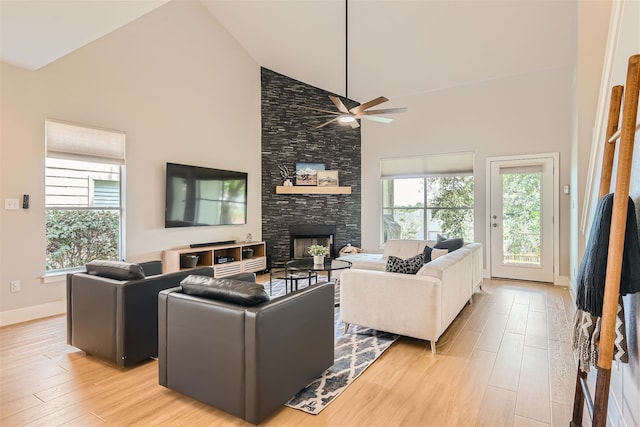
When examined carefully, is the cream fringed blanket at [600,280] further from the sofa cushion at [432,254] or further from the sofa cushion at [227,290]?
the sofa cushion at [432,254]

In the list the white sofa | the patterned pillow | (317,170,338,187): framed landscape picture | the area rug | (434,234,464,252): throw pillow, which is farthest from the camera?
(317,170,338,187): framed landscape picture

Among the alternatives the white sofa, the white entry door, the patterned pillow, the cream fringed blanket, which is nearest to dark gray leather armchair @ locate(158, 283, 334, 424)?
the white sofa

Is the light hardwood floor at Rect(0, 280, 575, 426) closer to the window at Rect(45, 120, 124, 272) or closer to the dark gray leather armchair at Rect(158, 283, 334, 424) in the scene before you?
the dark gray leather armchair at Rect(158, 283, 334, 424)

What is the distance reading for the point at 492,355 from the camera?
2779mm

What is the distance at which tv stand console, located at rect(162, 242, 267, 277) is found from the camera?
189 inches

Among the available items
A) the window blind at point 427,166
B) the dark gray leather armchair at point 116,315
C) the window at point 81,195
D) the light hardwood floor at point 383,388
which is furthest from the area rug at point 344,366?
the window blind at point 427,166

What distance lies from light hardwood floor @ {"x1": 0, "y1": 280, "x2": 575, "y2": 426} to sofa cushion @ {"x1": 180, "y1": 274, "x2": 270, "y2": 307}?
681 mm

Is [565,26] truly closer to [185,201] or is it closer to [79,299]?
[185,201]

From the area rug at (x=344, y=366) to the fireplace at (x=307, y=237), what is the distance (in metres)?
3.42

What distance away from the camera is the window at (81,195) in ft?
12.5

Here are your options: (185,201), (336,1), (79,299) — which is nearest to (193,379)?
(79,299)

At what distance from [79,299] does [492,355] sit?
340cm

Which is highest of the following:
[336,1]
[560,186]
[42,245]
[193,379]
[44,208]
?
[336,1]

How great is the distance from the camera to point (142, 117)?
4566 millimetres
